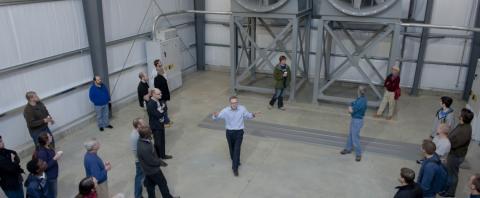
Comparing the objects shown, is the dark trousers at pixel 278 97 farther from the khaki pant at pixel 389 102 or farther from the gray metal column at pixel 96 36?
the gray metal column at pixel 96 36

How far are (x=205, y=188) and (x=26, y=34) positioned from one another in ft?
16.1

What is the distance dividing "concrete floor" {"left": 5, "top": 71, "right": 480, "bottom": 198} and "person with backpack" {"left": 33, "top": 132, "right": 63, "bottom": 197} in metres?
1.16

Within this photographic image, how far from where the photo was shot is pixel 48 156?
5.64m

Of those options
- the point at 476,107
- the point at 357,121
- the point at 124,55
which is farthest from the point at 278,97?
the point at 476,107

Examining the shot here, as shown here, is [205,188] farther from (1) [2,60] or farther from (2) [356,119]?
(1) [2,60]

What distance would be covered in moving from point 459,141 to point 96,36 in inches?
314

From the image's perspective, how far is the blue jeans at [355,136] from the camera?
779 cm

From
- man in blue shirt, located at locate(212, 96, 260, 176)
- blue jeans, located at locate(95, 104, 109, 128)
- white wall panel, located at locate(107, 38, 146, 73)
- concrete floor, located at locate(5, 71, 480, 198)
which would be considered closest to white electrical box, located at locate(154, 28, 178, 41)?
white wall panel, located at locate(107, 38, 146, 73)

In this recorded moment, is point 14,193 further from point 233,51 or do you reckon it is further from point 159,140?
point 233,51

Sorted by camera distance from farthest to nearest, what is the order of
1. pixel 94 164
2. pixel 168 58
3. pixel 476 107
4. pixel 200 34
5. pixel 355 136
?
pixel 200 34, pixel 168 58, pixel 476 107, pixel 355 136, pixel 94 164

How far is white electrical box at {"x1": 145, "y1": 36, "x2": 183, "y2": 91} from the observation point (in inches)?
460

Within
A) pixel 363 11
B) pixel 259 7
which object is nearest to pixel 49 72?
pixel 259 7

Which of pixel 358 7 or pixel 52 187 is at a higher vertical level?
pixel 358 7

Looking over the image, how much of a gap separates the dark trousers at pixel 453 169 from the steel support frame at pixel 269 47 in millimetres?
5506
